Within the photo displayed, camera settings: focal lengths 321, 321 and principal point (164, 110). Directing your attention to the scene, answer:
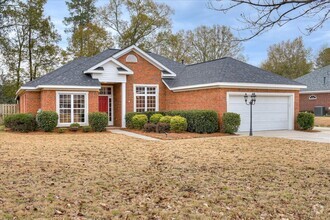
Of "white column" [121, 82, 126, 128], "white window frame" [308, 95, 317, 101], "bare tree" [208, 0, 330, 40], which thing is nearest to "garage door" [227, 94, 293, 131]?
"white column" [121, 82, 126, 128]

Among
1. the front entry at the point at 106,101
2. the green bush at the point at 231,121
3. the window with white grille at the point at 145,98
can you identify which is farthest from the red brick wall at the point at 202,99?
the front entry at the point at 106,101

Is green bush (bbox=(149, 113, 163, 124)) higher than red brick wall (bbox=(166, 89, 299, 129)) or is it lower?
lower

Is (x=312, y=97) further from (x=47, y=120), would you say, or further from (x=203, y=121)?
(x=47, y=120)

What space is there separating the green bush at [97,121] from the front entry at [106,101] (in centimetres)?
332

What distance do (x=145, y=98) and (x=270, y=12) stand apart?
15905mm

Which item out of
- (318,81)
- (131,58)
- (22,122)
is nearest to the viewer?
(22,122)

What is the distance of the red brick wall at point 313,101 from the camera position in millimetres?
32906

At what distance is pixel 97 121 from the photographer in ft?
61.8

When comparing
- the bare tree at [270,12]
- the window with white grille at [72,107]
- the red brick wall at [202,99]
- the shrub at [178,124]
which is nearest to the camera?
the bare tree at [270,12]

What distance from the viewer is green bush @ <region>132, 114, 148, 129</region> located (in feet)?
63.7

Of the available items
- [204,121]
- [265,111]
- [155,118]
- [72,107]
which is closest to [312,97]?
[265,111]

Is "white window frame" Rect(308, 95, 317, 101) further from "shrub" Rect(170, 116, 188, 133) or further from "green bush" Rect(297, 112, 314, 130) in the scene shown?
"shrub" Rect(170, 116, 188, 133)

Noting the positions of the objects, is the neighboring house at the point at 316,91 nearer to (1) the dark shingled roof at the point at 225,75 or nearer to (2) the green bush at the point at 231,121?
(1) the dark shingled roof at the point at 225,75

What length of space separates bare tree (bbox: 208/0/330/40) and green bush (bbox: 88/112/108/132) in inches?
505
